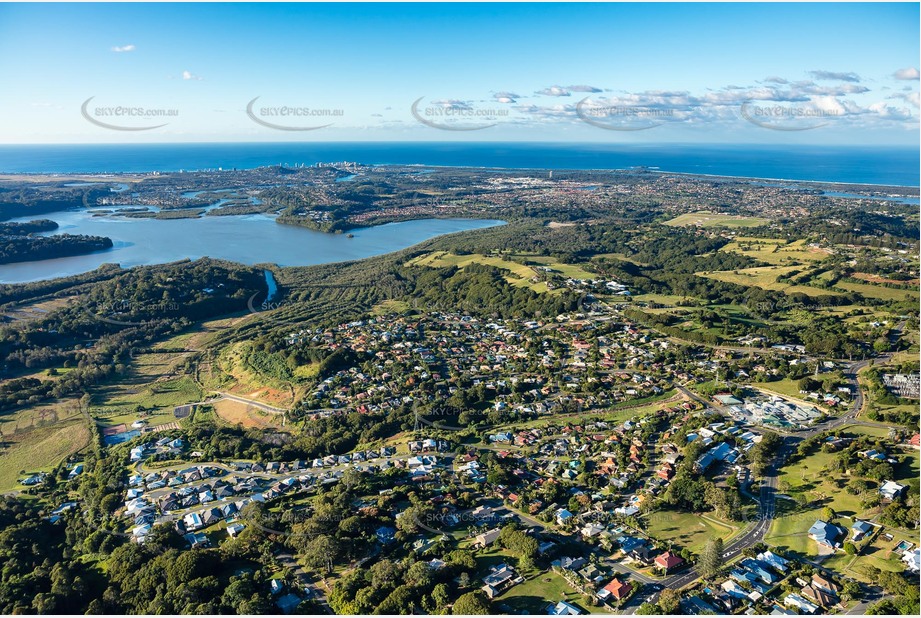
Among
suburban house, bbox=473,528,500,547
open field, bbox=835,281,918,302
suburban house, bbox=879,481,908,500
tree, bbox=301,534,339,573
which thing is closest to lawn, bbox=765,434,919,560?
suburban house, bbox=879,481,908,500

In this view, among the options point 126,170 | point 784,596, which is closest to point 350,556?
point 784,596

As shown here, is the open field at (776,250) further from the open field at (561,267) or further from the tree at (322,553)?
the tree at (322,553)

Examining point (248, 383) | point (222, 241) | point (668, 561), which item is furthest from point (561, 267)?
point (222, 241)

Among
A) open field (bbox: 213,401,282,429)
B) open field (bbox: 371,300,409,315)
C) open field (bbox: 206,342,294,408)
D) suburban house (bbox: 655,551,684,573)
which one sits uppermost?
open field (bbox: 371,300,409,315)

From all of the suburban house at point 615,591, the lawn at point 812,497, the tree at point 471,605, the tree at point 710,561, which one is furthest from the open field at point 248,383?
the lawn at point 812,497

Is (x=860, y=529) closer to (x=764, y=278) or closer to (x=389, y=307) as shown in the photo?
(x=389, y=307)

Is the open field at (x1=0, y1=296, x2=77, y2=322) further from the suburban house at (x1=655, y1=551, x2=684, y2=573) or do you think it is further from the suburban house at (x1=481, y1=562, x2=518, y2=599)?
the suburban house at (x1=655, y1=551, x2=684, y2=573)

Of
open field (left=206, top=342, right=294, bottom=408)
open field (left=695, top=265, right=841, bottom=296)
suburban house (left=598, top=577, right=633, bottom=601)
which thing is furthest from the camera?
open field (left=695, top=265, right=841, bottom=296)
